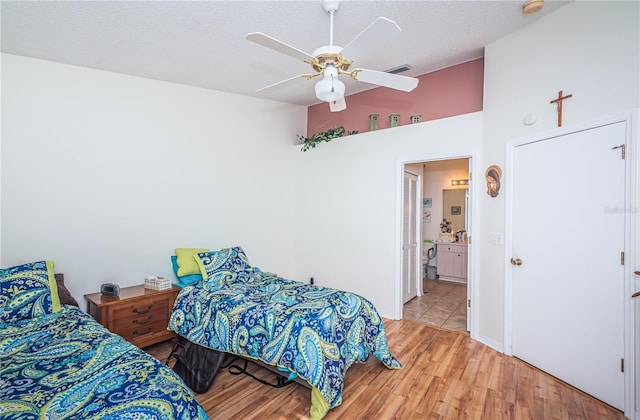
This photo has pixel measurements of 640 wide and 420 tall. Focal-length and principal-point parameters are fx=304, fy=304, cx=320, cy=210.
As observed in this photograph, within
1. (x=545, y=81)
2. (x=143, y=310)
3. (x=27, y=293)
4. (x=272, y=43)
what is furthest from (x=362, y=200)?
(x=27, y=293)

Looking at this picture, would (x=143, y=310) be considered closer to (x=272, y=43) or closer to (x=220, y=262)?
(x=220, y=262)

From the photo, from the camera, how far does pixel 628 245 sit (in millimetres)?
2109

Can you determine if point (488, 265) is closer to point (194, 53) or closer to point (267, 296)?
point (267, 296)

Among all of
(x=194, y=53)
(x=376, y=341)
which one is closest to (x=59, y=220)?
(x=194, y=53)

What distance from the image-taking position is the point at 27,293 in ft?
7.58

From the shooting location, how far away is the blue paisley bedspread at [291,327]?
215cm

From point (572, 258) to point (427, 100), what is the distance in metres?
2.41

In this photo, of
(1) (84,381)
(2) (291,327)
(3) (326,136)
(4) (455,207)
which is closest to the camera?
(1) (84,381)

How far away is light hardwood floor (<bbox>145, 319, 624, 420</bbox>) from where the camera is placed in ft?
7.00

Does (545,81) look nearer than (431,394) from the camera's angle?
No

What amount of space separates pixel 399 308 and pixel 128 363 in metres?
3.21

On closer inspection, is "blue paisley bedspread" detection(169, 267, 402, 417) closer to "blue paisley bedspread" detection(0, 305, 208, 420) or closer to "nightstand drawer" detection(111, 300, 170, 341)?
"nightstand drawer" detection(111, 300, 170, 341)

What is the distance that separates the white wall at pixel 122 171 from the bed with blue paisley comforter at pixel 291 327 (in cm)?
101

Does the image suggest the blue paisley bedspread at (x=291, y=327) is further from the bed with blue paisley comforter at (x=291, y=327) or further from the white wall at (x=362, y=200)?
the white wall at (x=362, y=200)
